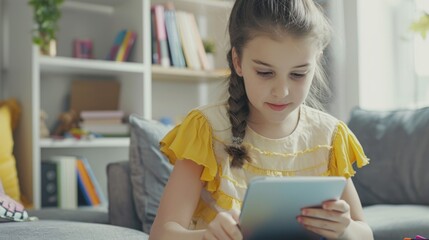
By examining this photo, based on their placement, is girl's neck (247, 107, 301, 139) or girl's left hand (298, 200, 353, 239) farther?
girl's neck (247, 107, 301, 139)

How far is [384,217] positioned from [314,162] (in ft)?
1.79

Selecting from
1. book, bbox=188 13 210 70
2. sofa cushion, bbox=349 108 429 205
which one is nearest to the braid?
sofa cushion, bbox=349 108 429 205

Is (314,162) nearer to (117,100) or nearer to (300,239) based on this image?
(300,239)

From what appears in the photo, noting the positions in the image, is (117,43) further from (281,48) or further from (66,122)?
(281,48)

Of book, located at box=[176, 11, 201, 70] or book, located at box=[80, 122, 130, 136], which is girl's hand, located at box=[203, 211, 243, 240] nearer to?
book, located at box=[80, 122, 130, 136]

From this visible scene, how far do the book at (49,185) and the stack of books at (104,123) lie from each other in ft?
0.81

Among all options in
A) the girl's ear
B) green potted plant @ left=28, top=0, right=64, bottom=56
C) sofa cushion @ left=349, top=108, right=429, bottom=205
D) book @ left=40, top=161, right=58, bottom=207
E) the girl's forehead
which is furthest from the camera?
book @ left=40, top=161, right=58, bottom=207

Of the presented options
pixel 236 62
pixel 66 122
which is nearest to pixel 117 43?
pixel 66 122

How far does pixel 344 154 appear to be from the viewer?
1.30 m

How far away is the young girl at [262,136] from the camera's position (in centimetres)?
113

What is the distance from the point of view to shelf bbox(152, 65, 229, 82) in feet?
9.35

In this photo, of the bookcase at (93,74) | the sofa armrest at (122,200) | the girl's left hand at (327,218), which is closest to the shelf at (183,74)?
the bookcase at (93,74)

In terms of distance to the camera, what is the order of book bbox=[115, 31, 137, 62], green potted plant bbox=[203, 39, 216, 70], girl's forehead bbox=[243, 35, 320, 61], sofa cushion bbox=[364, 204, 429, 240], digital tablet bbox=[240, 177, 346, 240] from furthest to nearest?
green potted plant bbox=[203, 39, 216, 70], book bbox=[115, 31, 137, 62], sofa cushion bbox=[364, 204, 429, 240], girl's forehead bbox=[243, 35, 320, 61], digital tablet bbox=[240, 177, 346, 240]

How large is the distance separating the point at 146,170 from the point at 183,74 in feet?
3.93
